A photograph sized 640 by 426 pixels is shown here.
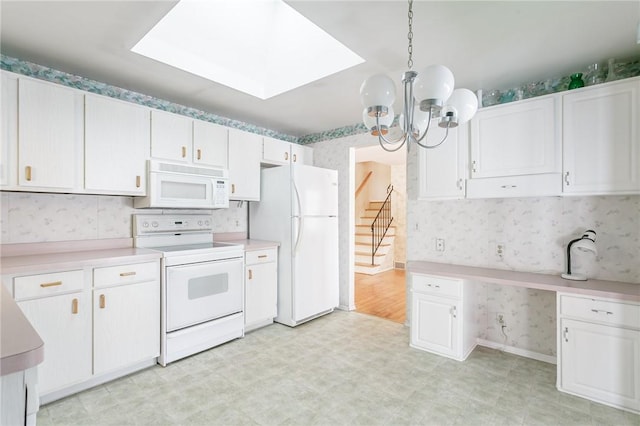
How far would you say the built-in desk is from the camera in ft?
6.81

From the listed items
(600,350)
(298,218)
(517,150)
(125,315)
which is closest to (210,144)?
(298,218)

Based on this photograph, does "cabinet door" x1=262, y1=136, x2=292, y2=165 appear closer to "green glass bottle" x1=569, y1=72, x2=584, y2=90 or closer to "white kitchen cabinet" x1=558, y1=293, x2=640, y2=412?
"green glass bottle" x1=569, y1=72, x2=584, y2=90

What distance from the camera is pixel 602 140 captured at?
227cm

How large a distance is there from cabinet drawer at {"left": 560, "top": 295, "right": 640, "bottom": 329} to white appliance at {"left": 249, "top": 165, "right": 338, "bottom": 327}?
2.36 m

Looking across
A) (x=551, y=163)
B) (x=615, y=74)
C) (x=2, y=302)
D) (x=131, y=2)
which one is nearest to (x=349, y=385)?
(x=2, y=302)

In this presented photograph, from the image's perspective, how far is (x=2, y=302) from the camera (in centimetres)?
110

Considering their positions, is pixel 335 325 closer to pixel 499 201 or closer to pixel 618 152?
pixel 499 201

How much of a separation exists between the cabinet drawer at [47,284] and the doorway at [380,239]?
3101 mm

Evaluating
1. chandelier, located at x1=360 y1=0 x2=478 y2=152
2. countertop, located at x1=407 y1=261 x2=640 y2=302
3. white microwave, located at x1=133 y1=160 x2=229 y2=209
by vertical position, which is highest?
chandelier, located at x1=360 y1=0 x2=478 y2=152

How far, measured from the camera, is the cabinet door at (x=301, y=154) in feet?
13.9

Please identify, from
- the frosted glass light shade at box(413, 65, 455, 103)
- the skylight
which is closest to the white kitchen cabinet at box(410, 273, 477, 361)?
the frosted glass light shade at box(413, 65, 455, 103)

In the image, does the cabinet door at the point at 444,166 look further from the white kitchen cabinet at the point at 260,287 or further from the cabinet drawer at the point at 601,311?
the white kitchen cabinet at the point at 260,287

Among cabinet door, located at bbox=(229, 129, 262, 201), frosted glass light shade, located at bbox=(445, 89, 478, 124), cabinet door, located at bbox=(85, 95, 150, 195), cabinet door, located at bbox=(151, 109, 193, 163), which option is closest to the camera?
frosted glass light shade, located at bbox=(445, 89, 478, 124)

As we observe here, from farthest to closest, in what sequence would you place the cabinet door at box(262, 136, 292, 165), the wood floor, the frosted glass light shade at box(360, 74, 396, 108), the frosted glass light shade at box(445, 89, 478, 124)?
the wood floor → the cabinet door at box(262, 136, 292, 165) → the frosted glass light shade at box(445, 89, 478, 124) → the frosted glass light shade at box(360, 74, 396, 108)
